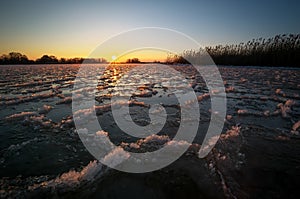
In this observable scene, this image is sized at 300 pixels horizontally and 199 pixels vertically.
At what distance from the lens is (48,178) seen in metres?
2.21

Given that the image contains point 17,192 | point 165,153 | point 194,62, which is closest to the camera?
point 17,192

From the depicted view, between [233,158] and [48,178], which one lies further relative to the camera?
[233,158]

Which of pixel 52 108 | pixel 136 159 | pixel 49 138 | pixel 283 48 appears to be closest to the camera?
pixel 136 159

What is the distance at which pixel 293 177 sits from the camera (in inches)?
88.3

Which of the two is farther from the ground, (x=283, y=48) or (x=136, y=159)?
(x=283, y=48)

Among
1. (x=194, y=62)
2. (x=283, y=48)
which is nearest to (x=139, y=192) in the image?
(x=283, y=48)

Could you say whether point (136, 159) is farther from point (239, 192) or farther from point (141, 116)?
point (141, 116)

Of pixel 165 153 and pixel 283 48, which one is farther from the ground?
pixel 283 48

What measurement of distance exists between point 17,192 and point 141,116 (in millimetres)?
3083

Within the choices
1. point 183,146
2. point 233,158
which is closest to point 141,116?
point 183,146

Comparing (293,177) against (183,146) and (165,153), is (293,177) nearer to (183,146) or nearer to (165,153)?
(183,146)

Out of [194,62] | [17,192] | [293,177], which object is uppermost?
[194,62]

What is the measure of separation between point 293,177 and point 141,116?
128 inches

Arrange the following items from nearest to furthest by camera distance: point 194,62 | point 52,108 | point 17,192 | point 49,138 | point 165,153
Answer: point 17,192, point 165,153, point 49,138, point 52,108, point 194,62
